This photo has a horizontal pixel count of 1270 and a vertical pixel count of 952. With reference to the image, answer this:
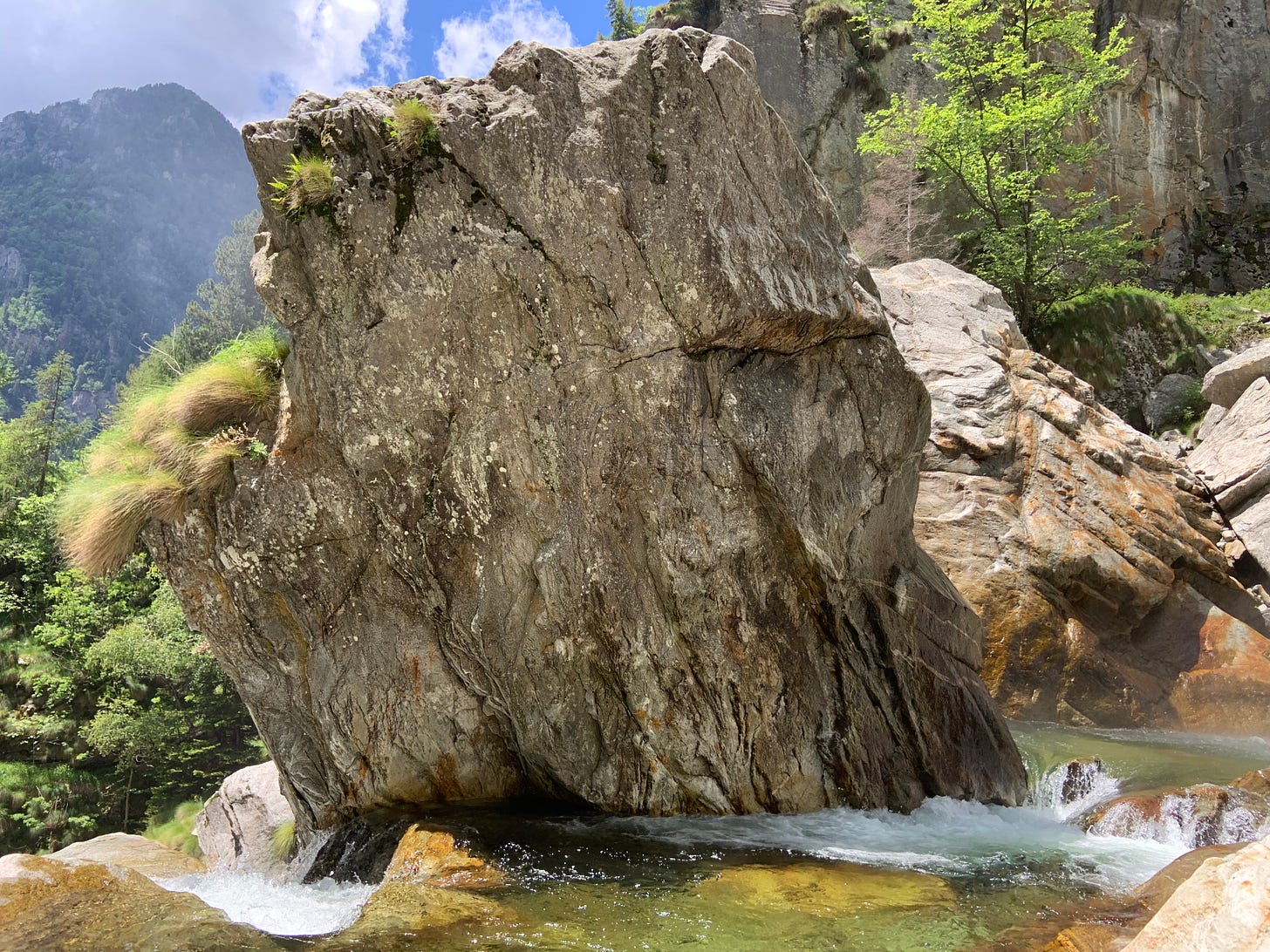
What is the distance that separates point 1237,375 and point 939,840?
14.4m

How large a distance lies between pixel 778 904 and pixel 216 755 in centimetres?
2326

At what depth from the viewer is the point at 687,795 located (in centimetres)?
821

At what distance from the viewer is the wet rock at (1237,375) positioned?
17.1m

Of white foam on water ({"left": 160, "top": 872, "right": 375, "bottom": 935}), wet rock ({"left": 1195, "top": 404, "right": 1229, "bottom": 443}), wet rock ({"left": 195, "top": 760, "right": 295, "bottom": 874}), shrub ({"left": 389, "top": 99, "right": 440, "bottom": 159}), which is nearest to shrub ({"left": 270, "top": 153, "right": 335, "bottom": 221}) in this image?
shrub ({"left": 389, "top": 99, "right": 440, "bottom": 159})

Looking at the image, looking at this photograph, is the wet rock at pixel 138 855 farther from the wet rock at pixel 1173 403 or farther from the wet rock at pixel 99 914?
the wet rock at pixel 1173 403

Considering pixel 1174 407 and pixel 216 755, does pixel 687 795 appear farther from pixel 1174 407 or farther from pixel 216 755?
pixel 216 755

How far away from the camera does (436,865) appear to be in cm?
693

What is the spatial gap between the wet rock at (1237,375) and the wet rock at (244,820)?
60.6 ft

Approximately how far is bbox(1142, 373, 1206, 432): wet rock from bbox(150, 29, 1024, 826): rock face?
15905mm

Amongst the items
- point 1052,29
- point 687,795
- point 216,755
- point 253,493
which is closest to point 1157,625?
point 687,795

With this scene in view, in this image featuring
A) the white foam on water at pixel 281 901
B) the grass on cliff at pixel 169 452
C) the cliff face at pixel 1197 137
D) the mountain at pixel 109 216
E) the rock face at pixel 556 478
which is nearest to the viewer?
the white foam on water at pixel 281 901

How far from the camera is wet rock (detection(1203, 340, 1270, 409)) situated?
56.1ft

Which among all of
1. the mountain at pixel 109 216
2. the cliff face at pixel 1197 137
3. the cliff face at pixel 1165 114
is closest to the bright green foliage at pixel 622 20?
the cliff face at pixel 1165 114

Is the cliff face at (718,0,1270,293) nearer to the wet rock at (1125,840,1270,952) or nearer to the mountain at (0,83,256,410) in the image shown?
the wet rock at (1125,840,1270,952)
